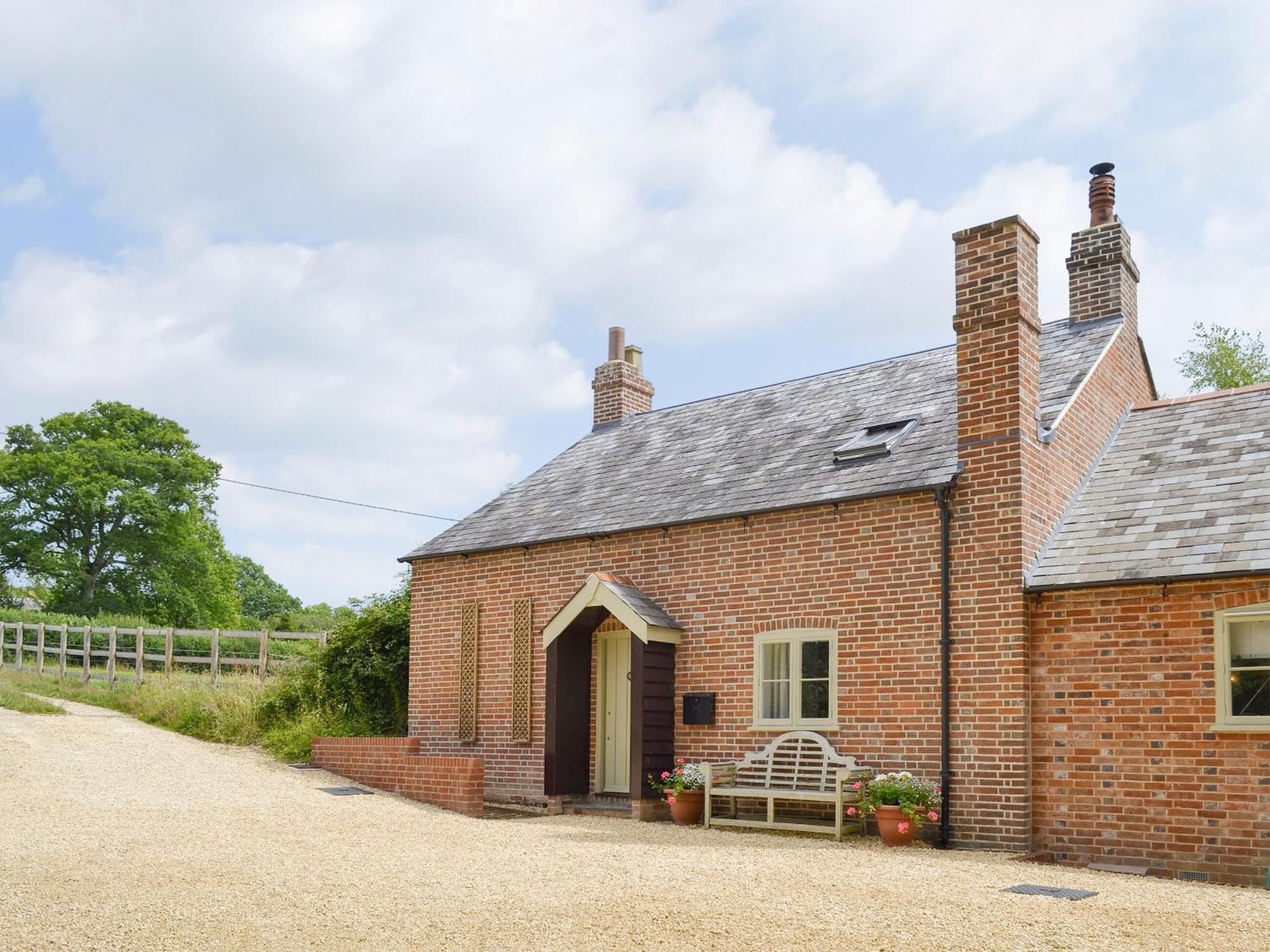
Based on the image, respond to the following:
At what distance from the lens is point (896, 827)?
11859 mm

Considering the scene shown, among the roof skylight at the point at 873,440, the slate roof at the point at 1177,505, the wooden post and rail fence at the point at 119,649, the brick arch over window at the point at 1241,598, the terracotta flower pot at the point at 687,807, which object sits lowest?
the terracotta flower pot at the point at 687,807

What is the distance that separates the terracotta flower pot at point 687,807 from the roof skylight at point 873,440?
173 inches

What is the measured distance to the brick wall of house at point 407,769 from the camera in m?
14.7

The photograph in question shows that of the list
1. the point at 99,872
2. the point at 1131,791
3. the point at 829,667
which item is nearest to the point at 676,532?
the point at 829,667

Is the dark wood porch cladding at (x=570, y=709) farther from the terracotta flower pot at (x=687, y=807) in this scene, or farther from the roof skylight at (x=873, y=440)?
the roof skylight at (x=873, y=440)

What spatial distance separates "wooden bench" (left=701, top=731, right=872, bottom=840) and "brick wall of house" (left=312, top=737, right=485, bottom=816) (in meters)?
2.98

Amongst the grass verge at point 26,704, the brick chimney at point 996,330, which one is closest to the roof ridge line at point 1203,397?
the brick chimney at point 996,330

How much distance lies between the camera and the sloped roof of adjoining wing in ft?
47.8

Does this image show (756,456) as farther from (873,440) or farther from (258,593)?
(258,593)

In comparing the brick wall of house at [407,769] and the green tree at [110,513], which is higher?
the green tree at [110,513]

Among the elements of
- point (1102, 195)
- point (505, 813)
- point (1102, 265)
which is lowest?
point (505, 813)

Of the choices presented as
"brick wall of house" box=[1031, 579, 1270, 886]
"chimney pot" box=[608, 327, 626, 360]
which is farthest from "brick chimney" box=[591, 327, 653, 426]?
"brick wall of house" box=[1031, 579, 1270, 886]

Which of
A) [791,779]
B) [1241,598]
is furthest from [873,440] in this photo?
[1241,598]

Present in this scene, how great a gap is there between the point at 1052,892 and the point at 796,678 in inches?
200
